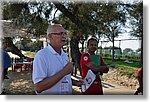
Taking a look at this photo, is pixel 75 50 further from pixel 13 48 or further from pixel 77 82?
pixel 13 48

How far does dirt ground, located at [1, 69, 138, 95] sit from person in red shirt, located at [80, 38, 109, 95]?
0.20 feet

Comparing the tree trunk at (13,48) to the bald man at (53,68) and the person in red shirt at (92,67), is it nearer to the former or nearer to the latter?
the bald man at (53,68)

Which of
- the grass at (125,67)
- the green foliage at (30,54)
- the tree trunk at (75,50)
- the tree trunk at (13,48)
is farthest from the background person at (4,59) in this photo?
the grass at (125,67)

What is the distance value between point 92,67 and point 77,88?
10.7 inches

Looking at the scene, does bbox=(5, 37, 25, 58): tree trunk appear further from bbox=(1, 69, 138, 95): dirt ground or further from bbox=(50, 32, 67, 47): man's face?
bbox=(50, 32, 67, 47): man's face

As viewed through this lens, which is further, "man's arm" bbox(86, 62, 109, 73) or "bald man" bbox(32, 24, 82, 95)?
"man's arm" bbox(86, 62, 109, 73)

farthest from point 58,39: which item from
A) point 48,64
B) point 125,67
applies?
point 125,67

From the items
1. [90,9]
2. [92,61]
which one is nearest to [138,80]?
[92,61]

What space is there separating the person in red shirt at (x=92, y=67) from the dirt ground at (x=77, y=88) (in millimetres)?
62

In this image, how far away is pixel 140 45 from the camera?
8.55 feet

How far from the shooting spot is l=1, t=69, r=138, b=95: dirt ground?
258 centimetres

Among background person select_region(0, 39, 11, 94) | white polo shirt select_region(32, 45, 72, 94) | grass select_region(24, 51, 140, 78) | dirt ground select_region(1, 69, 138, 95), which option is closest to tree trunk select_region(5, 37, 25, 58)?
background person select_region(0, 39, 11, 94)

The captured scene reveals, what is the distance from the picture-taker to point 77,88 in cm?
257

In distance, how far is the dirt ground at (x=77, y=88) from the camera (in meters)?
2.58
